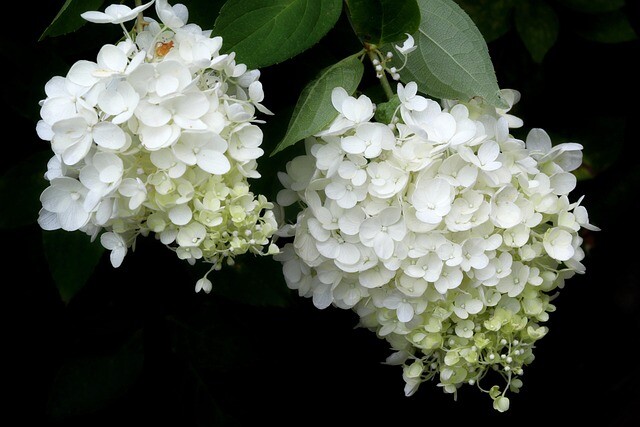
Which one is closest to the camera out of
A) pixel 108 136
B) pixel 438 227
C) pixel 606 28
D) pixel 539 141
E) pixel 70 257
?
pixel 108 136

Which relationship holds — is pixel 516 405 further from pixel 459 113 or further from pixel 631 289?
pixel 459 113

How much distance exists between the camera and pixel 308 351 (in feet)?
5.48

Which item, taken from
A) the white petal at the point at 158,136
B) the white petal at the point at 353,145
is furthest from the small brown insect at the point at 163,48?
the white petal at the point at 353,145

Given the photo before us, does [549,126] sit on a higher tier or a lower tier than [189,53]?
lower

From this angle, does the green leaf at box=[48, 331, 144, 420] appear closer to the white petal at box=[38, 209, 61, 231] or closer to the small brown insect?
the white petal at box=[38, 209, 61, 231]

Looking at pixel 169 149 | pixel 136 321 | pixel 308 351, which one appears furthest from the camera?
pixel 308 351

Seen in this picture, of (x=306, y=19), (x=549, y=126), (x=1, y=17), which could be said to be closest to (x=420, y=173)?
(x=306, y=19)

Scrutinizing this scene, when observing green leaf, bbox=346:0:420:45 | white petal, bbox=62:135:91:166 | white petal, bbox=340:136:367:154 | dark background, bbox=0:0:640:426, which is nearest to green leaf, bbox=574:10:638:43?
dark background, bbox=0:0:640:426

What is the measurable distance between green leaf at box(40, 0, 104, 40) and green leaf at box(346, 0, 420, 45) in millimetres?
302

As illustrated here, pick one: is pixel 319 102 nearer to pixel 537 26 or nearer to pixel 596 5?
pixel 537 26

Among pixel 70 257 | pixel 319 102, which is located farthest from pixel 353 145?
pixel 70 257

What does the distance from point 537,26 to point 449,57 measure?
0.51 meters

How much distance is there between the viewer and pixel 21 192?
122cm

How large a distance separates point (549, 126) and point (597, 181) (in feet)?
0.52
